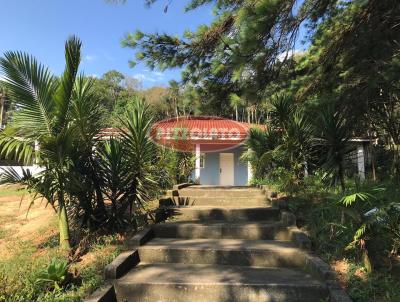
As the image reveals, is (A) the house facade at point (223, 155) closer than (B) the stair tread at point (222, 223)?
No

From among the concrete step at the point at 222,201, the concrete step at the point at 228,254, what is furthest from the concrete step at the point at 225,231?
the concrete step at the point at 222,201

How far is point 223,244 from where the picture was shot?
5035 millimetres

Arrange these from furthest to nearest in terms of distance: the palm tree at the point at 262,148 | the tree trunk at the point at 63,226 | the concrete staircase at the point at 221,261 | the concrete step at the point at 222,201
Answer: the palm tree at the point at 262,148 → the concrete step at the point at 222,201 → the tree trunk at the point at 63,226 → the concrete staircase at the point at 221,261

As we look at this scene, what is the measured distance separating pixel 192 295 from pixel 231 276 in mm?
546

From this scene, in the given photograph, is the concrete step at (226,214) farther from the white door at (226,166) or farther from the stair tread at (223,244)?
the white door at (226,166)

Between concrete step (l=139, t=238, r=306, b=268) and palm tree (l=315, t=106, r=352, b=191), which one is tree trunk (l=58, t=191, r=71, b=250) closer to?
concrete step (l=139, t=238, r=306, b=268)

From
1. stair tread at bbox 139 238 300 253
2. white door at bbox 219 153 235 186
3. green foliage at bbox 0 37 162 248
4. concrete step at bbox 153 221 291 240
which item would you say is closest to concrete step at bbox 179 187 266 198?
green foliage at bbox 0 37 162 248

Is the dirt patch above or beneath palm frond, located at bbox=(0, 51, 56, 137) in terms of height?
beneath

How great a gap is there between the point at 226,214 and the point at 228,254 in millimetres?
1738

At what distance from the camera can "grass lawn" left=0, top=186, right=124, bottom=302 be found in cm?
369

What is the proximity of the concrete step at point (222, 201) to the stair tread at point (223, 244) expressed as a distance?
188 cm

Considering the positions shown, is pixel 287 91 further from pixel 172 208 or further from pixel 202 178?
pixel 202 178

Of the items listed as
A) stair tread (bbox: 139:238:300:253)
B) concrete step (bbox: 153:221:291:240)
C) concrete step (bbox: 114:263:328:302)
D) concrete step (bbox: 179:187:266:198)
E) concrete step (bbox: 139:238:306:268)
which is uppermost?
concrete step (bbox: 179:187:266:198)

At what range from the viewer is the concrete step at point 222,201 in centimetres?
715
